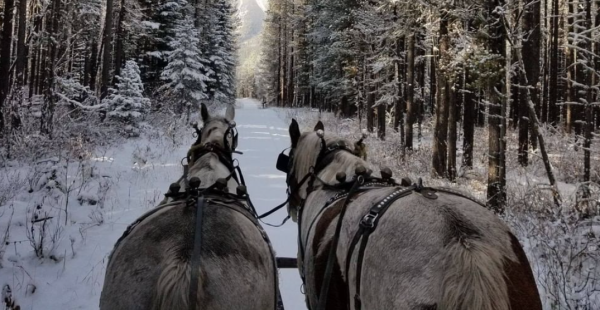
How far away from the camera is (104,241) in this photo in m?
5.93

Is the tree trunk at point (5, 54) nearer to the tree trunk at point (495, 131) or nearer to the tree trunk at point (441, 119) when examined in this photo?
the tree trunk at point (441, 119)

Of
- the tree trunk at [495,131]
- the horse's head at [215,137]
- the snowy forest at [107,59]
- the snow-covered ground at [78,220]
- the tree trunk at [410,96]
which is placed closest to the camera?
the horse's head at [215,137]

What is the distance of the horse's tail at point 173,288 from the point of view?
1.68 metres

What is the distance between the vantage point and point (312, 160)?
3.85 metres

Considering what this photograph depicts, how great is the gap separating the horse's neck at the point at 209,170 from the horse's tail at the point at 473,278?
1977 millimetres

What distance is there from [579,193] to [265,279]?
7383 mm

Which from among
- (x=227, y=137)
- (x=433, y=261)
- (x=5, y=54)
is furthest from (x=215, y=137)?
(x=5, y=54)

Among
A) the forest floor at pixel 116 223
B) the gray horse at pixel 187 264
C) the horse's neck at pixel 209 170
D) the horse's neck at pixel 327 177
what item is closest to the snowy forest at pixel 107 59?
the forest floor at pixel 116 223

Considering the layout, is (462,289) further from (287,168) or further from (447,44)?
(447,44)

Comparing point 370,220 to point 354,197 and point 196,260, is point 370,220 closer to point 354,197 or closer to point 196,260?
point 354,197

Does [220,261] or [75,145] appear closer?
[220,261]

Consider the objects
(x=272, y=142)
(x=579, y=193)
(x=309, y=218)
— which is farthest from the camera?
(x=272, y=142)

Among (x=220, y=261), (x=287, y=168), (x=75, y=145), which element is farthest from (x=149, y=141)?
(x=220, y=261)

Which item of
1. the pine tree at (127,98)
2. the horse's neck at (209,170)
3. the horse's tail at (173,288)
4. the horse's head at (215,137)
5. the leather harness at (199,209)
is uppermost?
the pine tree at (127,98)
